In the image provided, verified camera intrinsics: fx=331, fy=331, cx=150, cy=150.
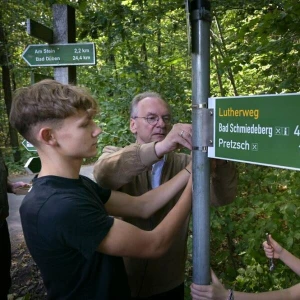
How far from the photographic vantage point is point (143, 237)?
126 cm

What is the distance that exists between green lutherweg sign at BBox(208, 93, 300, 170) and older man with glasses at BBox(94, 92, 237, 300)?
0.32 m

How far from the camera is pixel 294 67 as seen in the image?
339cm

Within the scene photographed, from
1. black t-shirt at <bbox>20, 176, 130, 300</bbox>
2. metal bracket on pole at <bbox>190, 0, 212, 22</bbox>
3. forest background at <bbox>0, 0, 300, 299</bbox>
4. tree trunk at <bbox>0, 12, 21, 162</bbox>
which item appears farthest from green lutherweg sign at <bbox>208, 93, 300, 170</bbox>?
tree trunk at <bbox>0, 12, 21, 162</bbox>

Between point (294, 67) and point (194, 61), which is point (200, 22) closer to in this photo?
point (194, 61)

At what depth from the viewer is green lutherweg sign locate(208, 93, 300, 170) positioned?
3.20ft

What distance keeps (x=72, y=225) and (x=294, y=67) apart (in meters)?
3.05

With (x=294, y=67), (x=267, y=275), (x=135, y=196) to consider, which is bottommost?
(x=267, y=275)

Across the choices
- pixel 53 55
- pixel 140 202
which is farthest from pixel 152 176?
pixel 53 55

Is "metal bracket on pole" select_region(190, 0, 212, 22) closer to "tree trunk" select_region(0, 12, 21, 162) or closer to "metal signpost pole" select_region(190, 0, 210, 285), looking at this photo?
"metal signpost pole" select_region(190, 0, 210, 285)

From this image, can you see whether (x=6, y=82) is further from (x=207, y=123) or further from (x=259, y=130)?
(x=259, y=130)

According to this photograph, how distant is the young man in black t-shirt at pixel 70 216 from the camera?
1.17 meters

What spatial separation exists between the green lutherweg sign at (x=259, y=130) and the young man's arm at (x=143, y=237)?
31 centimetres

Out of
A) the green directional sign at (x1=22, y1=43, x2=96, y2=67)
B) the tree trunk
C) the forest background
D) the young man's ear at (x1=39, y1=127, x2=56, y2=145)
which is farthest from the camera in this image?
the tree trunk

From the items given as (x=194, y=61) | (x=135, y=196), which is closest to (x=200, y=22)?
(x=194, y=61)
